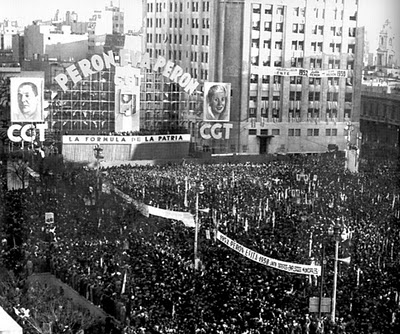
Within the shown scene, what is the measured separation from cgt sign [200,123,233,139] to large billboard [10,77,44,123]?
1.28 metres

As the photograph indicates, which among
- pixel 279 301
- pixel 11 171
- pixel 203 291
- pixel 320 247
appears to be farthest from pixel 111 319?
pixel 11 171

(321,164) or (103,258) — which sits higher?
(321,164)

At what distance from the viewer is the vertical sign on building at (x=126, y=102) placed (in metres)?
7.36

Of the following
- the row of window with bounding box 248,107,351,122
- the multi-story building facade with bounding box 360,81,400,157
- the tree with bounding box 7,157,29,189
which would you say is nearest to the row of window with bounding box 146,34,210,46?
the row of window with bounding box 248,107,351,122

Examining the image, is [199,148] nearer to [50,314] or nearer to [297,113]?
[297,113]

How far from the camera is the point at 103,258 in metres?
6.23

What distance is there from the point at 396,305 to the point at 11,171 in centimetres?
327

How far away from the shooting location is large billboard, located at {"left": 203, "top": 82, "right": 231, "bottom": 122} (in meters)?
7.42

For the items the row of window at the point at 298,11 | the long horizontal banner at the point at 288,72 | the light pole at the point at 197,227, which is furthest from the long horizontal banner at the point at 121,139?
the row of window at the point at 298,11

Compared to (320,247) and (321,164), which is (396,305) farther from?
(321,164)

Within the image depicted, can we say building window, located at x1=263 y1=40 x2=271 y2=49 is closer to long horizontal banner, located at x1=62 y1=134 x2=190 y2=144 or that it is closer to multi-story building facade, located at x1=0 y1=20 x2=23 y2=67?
long horizontal banner, located at x1=62 y1=134 x2=190 y2=144

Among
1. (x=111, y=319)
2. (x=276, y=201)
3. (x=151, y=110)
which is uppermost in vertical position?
(x=151, y=110)

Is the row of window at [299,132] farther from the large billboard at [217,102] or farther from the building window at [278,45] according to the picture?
the building window at [278,45]

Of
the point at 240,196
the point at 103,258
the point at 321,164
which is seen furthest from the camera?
the point at 321,164
